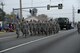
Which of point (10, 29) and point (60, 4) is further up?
point (60, 4)

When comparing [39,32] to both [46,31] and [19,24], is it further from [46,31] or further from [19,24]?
[19,24]

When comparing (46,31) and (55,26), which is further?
(55,26)

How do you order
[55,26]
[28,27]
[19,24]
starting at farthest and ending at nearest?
[55,26], [28,27], [19,24]

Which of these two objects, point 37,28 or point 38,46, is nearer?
point 38,46

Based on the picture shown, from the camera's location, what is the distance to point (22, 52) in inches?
463

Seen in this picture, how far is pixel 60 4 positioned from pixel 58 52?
39679 millimetres

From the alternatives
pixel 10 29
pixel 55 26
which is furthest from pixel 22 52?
pixel 10 29

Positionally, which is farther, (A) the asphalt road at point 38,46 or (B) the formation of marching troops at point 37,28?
(B) the formation of marching troops at point 37,28

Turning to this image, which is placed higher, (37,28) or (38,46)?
(37,28)

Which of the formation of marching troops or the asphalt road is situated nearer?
the asphalt road

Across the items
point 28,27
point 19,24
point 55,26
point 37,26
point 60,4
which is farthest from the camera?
point 60,4

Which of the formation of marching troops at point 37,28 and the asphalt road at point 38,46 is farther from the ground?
the formation of marching troops at point 37,28

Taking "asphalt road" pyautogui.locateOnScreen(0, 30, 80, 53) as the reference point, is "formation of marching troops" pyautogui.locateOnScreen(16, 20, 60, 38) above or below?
above

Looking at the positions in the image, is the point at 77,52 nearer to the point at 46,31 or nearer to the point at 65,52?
the point at 65,52
